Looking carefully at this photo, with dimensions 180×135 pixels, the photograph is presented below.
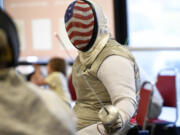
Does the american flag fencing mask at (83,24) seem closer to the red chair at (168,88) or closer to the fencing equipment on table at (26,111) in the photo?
the fencing equipment on table at (26,111)

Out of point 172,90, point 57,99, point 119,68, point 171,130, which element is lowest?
point 171,130

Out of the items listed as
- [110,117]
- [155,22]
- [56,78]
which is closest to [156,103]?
[56,78]

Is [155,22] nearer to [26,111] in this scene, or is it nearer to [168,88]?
[168,88]

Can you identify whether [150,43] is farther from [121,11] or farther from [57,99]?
[57,99]

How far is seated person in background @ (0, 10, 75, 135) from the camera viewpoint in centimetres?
94

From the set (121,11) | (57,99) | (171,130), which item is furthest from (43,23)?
(57,99)

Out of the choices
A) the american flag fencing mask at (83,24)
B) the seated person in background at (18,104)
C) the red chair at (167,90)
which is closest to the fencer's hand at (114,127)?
the american flag fencing mask at (83,24)

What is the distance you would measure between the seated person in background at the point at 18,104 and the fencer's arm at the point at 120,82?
817 mm

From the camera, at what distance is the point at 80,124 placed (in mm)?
2012

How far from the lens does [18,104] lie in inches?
37.0

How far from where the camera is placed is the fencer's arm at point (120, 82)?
179cm

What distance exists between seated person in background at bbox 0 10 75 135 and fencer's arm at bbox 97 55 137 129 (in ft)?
2.68

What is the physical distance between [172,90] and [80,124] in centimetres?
208

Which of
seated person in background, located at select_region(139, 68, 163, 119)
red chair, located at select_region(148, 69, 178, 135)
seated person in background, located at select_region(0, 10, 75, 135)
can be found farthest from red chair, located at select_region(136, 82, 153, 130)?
seated person in background, located at select_region(0, 10, 75, 135)
